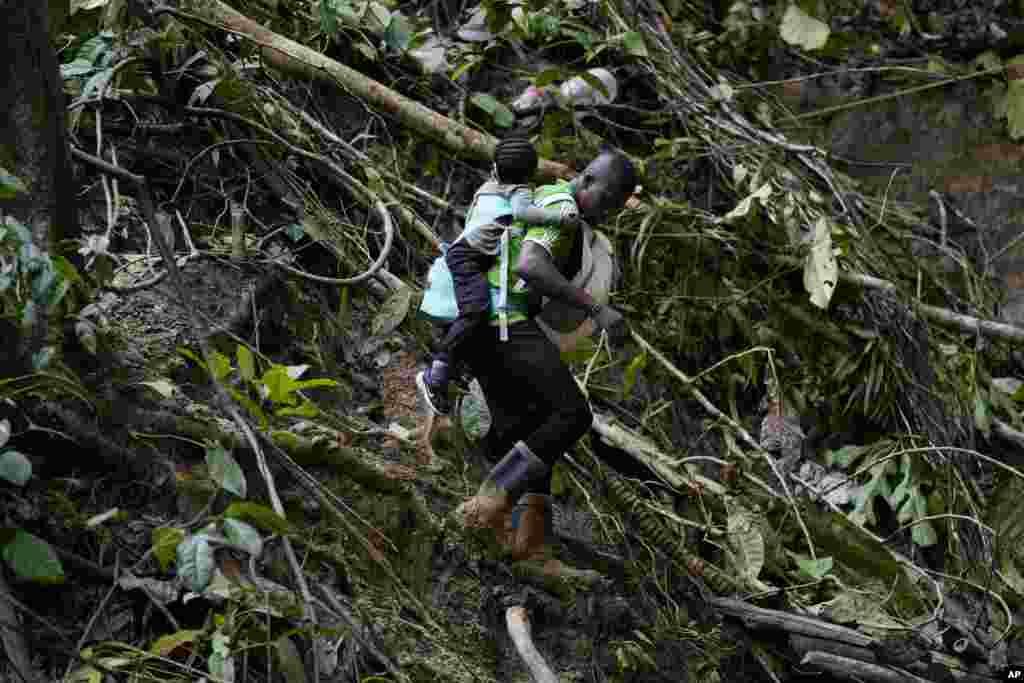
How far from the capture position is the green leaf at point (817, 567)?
4445 mm

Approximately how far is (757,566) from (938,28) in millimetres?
4490

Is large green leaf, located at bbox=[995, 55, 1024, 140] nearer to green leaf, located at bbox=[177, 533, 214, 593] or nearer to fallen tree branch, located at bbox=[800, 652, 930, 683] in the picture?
fallen tree branch, located at bbox=[800, 652, 930, 683]

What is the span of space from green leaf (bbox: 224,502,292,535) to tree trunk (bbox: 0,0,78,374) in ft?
2.39

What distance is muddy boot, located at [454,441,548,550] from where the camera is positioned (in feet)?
11.2

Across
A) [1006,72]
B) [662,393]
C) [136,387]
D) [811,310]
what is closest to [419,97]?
[662,393]

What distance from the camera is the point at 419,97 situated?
5570 millimetres

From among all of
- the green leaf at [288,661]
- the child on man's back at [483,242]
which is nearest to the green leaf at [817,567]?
the child on man's back at [483,242]

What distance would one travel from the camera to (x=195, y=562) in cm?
241

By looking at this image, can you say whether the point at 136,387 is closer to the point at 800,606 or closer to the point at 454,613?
the point at 454,613

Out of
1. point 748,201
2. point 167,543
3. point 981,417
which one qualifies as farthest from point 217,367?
point 981,417

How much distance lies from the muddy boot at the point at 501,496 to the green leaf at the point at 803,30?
3973mm

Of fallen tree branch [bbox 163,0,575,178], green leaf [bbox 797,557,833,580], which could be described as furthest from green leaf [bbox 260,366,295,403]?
green leaf [bbox 797,557,833,580]

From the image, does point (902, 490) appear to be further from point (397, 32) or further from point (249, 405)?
point (249, 405)

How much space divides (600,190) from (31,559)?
5.90ft
